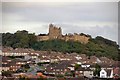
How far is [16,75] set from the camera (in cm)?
569

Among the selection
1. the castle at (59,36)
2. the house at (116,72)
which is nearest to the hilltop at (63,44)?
the castle at (59,36)

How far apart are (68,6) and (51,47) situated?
634mm

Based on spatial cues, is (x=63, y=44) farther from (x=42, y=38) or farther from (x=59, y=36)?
(x=42, y=38)

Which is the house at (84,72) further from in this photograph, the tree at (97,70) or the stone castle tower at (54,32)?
the stone castle tower at (54,32)

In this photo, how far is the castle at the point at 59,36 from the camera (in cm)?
571

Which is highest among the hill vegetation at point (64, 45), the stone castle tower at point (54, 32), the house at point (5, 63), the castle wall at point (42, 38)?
the stone castle tower at point (54, 32)

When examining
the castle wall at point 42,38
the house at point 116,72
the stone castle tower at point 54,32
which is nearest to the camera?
the house at point 116,72

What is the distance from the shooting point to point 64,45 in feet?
19.7

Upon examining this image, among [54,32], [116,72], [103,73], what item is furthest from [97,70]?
[54,32]

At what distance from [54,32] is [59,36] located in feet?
0.33

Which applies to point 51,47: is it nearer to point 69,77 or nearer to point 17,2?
point 69,77

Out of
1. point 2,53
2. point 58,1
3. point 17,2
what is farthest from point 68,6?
point 2,53

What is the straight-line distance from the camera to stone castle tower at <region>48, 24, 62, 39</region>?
5.68 metres

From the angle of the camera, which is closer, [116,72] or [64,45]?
[116,72]
